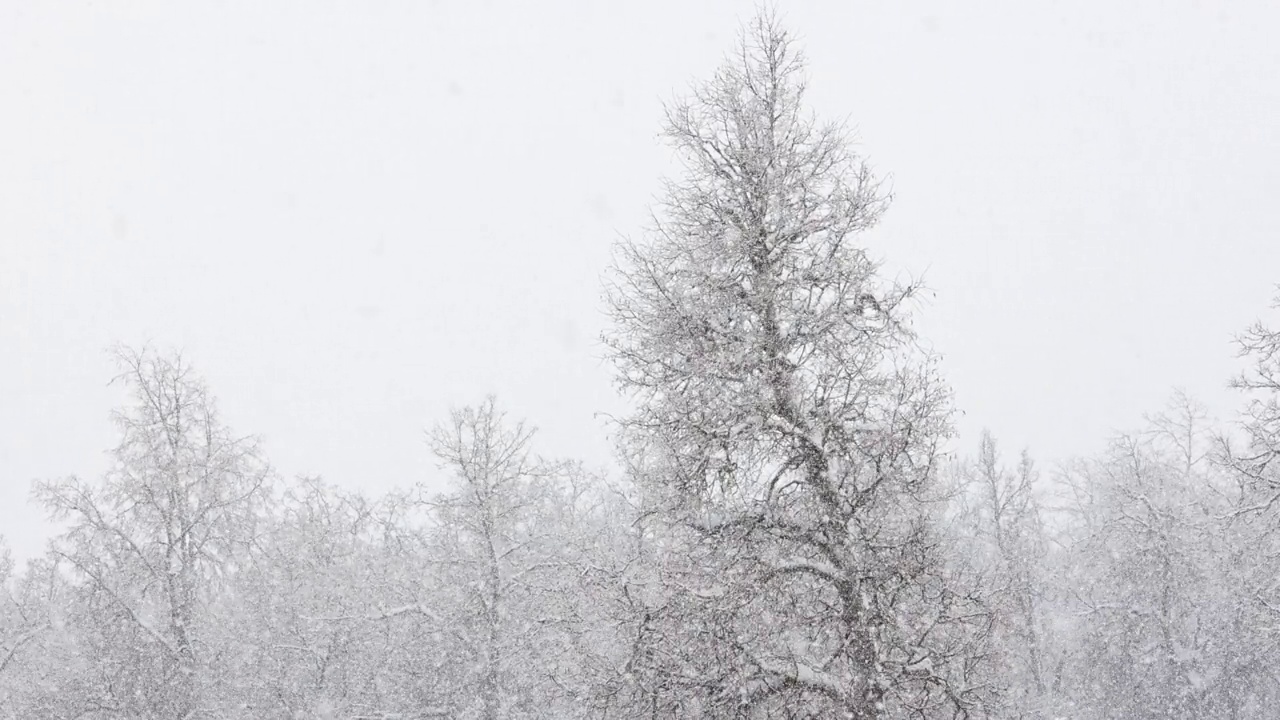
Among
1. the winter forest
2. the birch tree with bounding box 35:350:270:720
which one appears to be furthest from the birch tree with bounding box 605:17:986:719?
the birch tree with bounding box 35:350:270:720

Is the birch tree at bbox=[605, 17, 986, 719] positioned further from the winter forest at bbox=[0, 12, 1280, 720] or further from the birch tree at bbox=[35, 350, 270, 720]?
the birch tree at bbox=[35, 350, 270, 720]

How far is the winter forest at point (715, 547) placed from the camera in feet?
32.1

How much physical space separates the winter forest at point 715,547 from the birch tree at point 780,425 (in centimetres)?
4

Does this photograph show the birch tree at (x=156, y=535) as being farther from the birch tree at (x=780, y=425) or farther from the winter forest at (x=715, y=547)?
the birch tree at (x=780, y=425)

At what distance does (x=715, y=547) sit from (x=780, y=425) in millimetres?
1628

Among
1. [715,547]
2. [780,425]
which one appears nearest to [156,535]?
[715,547]

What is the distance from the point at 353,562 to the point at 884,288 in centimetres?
1726

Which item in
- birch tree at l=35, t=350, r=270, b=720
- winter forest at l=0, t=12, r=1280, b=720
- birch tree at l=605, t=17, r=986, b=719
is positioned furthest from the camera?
birch tree at l=35, t=350, r=270, b=720

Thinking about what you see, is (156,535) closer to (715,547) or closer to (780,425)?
(715,547)

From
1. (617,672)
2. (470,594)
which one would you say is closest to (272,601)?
(470,594)

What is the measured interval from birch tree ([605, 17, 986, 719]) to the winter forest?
0.04 m

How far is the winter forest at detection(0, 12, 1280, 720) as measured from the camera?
9.78 metres

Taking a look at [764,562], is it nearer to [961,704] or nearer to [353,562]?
[961,704]

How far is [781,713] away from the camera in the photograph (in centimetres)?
986
